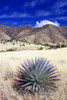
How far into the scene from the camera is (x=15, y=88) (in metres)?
4.56

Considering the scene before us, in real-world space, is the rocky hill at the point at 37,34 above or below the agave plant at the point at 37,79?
above

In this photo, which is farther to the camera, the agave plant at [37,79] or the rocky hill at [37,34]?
the rocky hill at [37,34]

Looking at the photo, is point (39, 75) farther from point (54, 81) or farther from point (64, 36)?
point (64, 36)

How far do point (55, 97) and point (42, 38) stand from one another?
394ft

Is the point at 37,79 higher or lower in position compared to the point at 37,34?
lower

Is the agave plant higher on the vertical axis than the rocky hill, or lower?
lower

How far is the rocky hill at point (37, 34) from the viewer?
409ft

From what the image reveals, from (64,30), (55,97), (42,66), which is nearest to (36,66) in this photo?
(42,66)

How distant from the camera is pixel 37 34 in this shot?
132500mm

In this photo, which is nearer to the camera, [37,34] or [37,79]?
[37,79]

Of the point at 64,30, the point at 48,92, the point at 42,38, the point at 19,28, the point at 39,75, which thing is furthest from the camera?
the point at 19,28

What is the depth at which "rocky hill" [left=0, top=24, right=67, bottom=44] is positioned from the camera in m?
125

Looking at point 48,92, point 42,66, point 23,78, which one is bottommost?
point 48,92

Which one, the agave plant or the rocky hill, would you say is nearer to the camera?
the agave plant
